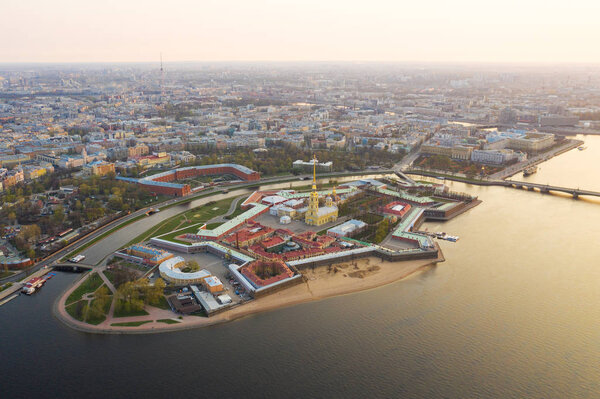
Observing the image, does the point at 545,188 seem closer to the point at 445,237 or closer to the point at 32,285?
the point at 445,237

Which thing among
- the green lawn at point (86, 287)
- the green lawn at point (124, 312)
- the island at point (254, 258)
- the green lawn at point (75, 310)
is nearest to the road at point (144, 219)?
the island at point (254, 258)

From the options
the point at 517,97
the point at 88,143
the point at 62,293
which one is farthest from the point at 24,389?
the point at 517,97

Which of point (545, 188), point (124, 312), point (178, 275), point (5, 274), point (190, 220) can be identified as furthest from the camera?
point (545, 188)

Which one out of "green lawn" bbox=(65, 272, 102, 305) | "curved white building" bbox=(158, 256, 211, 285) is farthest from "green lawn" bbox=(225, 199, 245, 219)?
"green lawn" bbox=(65, 272, 102, 305)

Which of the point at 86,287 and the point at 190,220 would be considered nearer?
the point at 86,287

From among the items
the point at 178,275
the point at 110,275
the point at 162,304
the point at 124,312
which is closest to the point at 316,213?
the point at 178,275

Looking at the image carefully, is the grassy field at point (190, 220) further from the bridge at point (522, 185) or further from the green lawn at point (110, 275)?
the bridge at point (522, 185)
